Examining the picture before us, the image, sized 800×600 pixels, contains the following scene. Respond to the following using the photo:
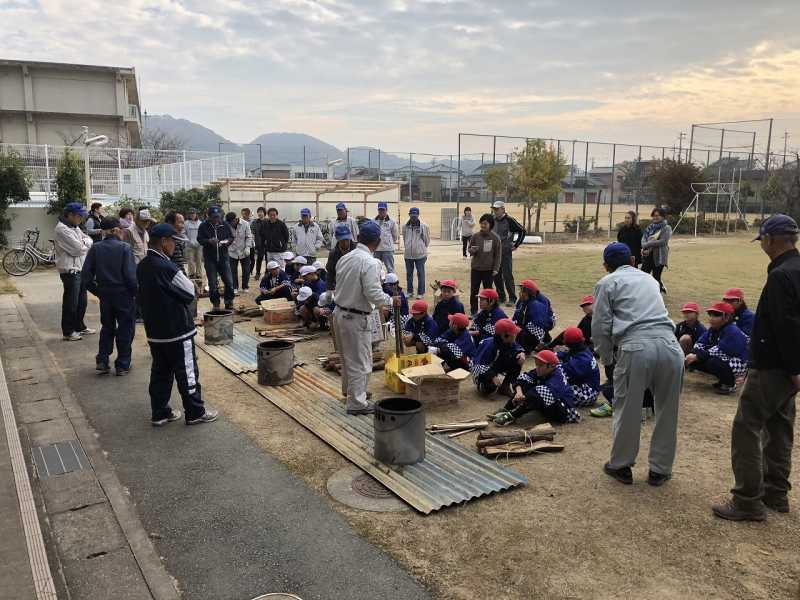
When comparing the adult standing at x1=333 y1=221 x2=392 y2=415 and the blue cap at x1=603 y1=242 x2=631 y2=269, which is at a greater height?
the blue cap at x1=603 y1=242 x2=631 y2=269

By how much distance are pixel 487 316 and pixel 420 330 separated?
0.93 m

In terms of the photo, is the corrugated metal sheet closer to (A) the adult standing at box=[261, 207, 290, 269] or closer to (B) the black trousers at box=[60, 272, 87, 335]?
(B) the black trousers at box=[60, 272, 87, 335]

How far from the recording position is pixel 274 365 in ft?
23.6

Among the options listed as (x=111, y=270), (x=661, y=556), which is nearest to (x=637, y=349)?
(x=661, y=556)

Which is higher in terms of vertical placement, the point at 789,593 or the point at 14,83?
the point at 14,83

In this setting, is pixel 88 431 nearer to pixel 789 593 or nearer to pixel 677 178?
pixel 789 593

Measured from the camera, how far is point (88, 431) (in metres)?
5.80

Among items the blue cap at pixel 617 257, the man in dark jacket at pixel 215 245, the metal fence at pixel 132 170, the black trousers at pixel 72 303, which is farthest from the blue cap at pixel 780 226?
the metal fence at pixel 132 170

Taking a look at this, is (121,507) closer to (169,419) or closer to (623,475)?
(169,419)

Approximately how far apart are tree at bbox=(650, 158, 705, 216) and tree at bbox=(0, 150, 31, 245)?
29945 millimetres

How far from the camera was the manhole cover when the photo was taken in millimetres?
4404

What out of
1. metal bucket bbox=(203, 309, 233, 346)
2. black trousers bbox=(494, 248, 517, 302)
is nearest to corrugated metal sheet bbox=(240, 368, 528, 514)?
metal bucket bbox=(203, 309, 233, 346)

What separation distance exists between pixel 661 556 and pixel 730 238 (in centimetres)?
3143

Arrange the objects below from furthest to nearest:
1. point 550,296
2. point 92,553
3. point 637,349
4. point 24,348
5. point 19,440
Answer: point 550,296
point 24,348
point 19,440
point 637,349
point 92,553
